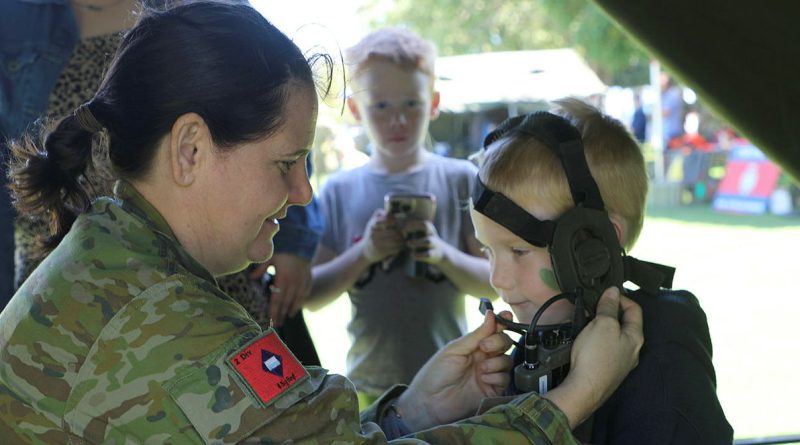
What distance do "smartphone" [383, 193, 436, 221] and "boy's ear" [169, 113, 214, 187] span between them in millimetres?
1550

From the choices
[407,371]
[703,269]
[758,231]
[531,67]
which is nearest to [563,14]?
[531,67]

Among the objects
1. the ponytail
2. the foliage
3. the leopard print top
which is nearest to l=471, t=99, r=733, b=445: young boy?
the ponytail

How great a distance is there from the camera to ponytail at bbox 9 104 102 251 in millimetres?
1652

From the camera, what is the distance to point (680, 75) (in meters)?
2.25

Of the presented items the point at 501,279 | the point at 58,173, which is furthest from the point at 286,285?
the point at 58,173

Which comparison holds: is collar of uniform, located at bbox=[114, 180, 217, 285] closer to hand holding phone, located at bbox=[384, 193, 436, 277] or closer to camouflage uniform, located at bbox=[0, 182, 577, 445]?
camouflage uniform, located at bbox=[0, 182, 577, 445]

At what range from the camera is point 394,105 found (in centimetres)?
338

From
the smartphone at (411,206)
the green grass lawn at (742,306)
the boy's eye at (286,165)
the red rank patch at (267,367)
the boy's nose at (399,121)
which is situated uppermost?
the boy's eye at (286,165)

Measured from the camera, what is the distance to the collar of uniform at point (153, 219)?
60.2 inches

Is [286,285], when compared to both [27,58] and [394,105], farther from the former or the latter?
[27,58]

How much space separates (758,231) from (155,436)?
1088cm

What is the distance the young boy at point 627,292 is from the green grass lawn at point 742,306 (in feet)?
10.6

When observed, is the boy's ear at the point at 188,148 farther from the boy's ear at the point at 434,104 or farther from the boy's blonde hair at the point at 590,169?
the boy's ear at the point at 434,104

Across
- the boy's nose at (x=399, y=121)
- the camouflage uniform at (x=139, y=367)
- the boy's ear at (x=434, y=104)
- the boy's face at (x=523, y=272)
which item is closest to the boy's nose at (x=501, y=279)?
the boy's face at (x=523, y=272)
